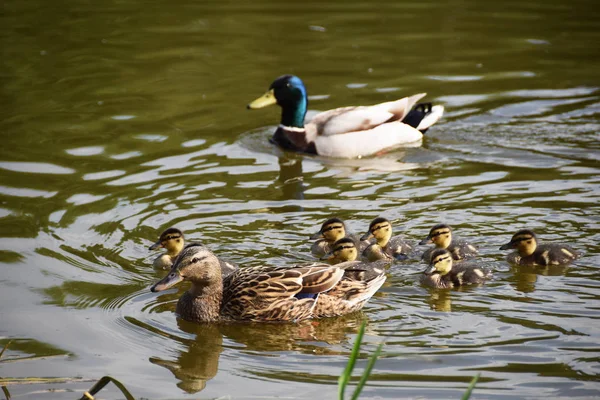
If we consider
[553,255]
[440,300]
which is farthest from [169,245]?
[553,255]

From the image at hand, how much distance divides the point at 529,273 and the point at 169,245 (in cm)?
237

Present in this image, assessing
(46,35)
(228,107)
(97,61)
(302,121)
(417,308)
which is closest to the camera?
(417,308)

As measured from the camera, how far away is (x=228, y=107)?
11.2 metres

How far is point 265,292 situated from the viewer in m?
6.12

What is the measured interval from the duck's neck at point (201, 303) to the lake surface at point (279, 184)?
9cm

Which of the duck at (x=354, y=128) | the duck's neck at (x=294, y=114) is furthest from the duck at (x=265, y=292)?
the duck's neck at (x=294, y=114)

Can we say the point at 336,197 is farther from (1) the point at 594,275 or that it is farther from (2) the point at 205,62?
(2) the point at 205,62

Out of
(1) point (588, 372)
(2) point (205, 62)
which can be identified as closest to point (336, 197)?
(1) point (588, 372)

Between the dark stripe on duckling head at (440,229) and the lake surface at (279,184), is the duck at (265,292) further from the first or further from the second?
the dark stripe on duckling head at (440,229)

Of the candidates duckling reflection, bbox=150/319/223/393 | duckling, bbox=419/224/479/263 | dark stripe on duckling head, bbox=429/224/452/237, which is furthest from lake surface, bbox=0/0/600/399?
dark stripe on duckling head, bbox=429/224/452/237

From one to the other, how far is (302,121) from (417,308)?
462cm

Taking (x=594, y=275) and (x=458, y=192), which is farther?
(x=458, y=192)

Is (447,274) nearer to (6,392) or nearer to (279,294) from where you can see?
(279,294)

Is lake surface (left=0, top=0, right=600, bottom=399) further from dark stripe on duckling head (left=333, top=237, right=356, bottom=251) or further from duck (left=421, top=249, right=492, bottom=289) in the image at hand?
dark stripe on duckling head (left=333, top=237, right=356, bottom=251)
